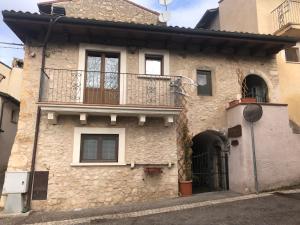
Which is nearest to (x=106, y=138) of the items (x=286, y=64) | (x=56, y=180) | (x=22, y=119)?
(x=56, y=180)

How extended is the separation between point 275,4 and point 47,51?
35.7 ft

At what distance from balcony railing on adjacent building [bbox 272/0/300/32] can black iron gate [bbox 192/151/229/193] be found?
6732 mm

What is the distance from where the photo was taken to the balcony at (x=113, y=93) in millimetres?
8844

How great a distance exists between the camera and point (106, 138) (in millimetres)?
9281

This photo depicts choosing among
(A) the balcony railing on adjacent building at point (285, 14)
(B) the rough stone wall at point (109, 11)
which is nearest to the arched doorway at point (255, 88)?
(A) the balcony railing on adjacent building at point (285, 14)

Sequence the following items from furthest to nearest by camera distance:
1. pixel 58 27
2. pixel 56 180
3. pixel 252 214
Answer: pixel 58 27
pixel 56 180
pixel 252 214

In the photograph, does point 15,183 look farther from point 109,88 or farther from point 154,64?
point 154,64

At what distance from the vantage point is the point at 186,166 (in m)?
9.55

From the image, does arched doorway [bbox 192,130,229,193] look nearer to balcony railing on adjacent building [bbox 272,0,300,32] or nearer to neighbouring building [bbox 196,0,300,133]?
neighbouring building [bbox 196,0,300,133]

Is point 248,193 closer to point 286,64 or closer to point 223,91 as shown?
point 223,91

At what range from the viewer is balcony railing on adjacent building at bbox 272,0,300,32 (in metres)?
12.8

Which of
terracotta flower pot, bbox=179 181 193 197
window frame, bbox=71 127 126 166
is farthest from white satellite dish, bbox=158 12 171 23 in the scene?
terracotta flower pot, bbox=179 181 193 197

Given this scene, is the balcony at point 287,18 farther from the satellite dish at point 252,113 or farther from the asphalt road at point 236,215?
the asphalt road at point 236,215

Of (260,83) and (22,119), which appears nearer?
(22,119)
